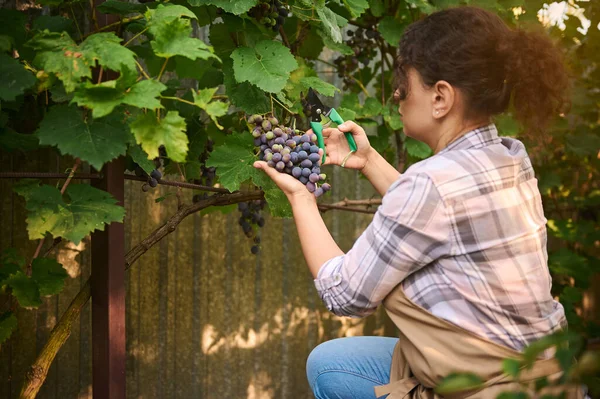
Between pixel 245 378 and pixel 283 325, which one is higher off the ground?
pixel 283 325

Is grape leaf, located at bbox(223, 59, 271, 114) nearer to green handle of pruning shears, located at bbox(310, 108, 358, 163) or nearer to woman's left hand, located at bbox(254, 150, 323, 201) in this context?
green handle of pruning shears, located at bbox(310, 108, 358, 163)

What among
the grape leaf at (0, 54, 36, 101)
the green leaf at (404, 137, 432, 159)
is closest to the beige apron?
the grape leaf at (0, 54, 36, 101)

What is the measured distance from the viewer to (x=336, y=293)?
5.51 feet

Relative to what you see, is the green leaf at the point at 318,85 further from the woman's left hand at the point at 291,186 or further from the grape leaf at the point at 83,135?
the grape leaf at the point at 83,135

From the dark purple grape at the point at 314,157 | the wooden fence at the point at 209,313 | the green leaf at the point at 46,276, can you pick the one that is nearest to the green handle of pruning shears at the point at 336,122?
the dark purple grape at the point at 314,157

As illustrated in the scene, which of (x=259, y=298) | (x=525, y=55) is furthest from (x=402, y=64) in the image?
(x=259, y=298)

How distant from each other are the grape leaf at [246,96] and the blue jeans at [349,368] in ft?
2.45

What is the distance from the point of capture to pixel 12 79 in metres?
1.67

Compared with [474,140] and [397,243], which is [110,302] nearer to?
[397,243]

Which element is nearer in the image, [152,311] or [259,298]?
[152,311]

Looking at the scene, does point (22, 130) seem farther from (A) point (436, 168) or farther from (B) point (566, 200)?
(B) point (566, 200)

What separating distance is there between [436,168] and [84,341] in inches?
81.6

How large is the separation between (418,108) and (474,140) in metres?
0.17

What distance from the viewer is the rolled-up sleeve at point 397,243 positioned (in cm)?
155
